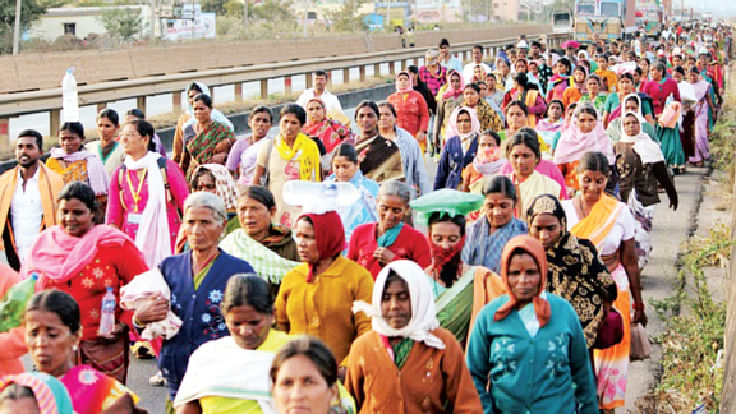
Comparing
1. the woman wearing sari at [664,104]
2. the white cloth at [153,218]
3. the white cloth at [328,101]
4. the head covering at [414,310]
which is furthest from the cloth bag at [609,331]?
the woman wearing sari at [664,104]

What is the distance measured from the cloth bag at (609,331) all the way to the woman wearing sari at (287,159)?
3902 mm

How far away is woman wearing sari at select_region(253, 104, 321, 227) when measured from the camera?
9430 millimetres

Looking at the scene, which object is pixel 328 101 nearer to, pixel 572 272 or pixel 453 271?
pixel 572 272

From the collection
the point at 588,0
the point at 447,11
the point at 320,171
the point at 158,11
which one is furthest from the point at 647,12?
the point at 447,11

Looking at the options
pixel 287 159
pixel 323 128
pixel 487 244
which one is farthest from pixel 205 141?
pixel 487 244

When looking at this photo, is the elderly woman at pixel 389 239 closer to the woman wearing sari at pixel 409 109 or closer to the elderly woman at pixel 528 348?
the elderly woman at pixel 528 348

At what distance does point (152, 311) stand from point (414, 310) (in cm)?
116

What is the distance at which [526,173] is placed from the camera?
317 inches

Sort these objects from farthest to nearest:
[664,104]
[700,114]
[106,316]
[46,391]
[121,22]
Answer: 1. [121,22]
2. [700,114]
3. [664,104]
4. [106,316]
5. [46,391]

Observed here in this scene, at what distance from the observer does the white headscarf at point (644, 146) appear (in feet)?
35.7

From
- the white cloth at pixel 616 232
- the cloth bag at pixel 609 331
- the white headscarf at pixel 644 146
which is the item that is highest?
the white cloth at pixel 616 232

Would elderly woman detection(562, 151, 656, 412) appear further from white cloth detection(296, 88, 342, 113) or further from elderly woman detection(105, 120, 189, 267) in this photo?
white cloth detection(296, 88, 342, 113)

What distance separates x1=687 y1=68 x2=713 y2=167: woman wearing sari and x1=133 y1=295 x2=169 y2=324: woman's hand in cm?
1562

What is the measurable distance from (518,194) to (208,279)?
338 centimetres
